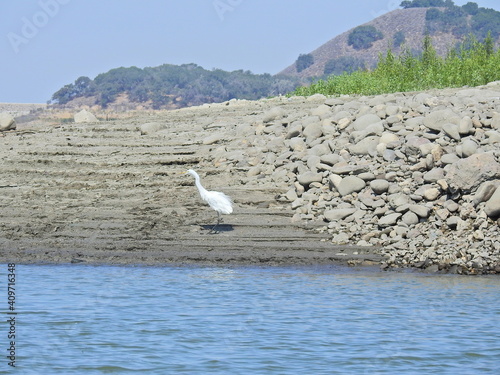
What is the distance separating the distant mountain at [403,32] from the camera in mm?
94188

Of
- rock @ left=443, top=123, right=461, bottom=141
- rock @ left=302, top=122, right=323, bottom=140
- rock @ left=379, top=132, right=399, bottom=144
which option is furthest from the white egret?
rock @ left=443, top=123, right=461, bottom=141

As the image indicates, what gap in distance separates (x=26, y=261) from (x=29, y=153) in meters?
6.74

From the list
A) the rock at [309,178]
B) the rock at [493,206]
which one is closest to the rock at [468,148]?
the rock at [493,206]

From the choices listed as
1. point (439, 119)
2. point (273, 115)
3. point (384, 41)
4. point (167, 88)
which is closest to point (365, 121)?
point (439, 119)

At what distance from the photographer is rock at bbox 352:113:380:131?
63.0ft

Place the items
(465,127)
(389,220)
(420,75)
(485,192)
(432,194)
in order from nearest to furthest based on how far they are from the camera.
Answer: (485,192)
(389,220)
(432,194)
(465,127)
(420,75)

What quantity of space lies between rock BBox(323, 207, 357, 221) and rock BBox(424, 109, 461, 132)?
8.21 feet

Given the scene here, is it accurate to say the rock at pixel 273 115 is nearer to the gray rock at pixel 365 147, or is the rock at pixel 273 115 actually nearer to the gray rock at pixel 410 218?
the gray rock at pixel 365 147

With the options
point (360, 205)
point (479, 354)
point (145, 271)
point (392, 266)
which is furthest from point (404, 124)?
point (479, 354)

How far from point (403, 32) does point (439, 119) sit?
3167 inches

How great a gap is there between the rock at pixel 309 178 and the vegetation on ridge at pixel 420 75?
8259 mm

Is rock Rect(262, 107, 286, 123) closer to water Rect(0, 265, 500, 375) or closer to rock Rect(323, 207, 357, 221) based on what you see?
rock Rect(323, 207, 357, 221)

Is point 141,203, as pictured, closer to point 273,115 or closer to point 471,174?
point 273,115

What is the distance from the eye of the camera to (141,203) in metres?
18.4
